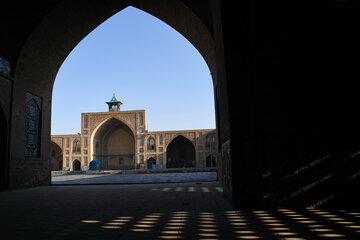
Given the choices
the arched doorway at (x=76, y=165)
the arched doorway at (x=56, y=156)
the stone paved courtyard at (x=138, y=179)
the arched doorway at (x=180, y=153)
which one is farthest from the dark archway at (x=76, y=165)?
the stone paved courtyard at (x=138, y=179)

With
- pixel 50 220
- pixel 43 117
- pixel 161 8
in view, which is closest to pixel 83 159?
pixel 43 117

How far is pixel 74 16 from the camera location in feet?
31.4

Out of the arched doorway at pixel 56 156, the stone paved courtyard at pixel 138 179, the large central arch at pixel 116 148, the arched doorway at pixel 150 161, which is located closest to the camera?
the stone paved courtyard at pixel 138 179

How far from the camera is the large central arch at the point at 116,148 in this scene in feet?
115

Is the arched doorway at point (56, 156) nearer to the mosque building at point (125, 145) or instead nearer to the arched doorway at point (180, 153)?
the mosque building at point (125, 145)

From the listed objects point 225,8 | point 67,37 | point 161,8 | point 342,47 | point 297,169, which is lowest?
point 297,169

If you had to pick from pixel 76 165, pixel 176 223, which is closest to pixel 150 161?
pixel 76 165

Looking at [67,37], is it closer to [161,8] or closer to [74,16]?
[74,16]

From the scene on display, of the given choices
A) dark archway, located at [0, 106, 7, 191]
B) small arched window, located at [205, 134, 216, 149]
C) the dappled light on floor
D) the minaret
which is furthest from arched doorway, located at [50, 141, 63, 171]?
the dappled light on floor

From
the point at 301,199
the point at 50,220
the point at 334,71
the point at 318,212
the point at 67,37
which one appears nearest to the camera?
the point at 50,220

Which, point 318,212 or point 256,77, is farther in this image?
point 256,77

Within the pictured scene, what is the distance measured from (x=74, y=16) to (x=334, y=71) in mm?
8791

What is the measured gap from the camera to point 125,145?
35.8 m

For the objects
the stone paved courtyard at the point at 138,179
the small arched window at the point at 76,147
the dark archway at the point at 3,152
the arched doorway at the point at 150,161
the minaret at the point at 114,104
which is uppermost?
the minaret at the point at 114,104
